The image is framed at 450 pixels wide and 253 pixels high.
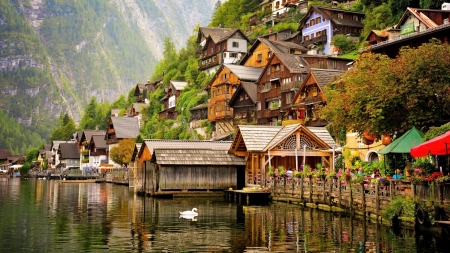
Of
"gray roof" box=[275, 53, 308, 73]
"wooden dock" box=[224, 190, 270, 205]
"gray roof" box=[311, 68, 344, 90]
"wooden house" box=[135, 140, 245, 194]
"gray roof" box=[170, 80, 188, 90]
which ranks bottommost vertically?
"wooden dock" box=[224, 190, 270, 205]

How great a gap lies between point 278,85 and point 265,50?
18264mm

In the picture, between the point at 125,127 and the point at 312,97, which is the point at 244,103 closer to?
the point at 312,97

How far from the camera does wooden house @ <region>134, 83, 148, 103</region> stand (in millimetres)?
152600

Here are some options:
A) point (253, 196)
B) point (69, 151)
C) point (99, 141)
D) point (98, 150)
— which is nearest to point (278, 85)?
point (253, 196)

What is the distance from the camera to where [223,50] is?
110m

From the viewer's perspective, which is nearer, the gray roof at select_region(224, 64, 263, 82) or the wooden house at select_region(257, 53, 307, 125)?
the wooden house at select_region(257, 53, 307, 125)

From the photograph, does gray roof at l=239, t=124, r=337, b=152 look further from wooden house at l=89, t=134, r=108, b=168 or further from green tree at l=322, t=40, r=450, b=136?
wooden house at l=89, t=134, r=108, b=168

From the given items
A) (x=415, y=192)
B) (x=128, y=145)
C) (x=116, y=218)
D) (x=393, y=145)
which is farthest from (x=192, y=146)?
(x=128, y=145)

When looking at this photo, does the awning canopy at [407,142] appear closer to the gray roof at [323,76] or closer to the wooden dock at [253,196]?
the wooden dock at [253,196]

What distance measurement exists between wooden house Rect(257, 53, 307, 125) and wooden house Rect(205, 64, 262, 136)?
718cm

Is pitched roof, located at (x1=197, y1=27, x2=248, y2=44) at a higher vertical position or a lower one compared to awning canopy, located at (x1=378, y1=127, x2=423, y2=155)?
higher

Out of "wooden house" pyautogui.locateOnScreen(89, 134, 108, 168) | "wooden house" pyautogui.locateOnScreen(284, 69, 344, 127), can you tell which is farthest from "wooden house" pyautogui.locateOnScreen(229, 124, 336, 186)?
"wooden house" pyautogui.locateOnScreen(89, 134, 108, 168)

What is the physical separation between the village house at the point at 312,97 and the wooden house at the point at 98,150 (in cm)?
6924

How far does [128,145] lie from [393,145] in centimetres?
7772
